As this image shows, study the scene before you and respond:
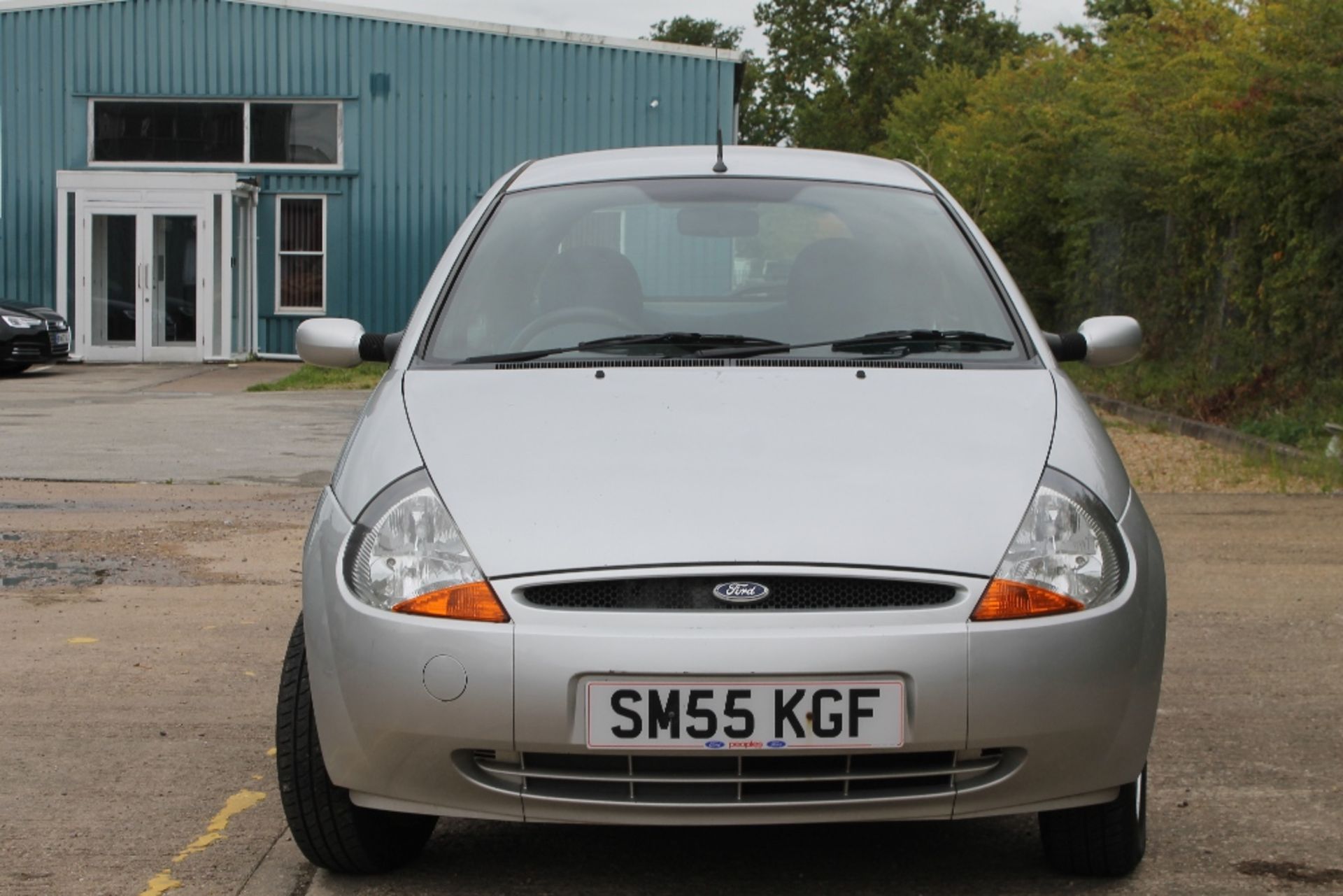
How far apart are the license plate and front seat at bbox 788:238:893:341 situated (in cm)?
123

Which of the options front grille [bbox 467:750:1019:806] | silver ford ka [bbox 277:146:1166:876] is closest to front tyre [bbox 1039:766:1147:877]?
silver ford ka [bbox 277:146:1166:876]

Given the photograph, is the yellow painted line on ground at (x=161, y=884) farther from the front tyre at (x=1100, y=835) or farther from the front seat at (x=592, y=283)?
the front tyre at (x=1100, y=835)

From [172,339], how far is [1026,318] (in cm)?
2152

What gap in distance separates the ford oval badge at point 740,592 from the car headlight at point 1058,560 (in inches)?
14.4

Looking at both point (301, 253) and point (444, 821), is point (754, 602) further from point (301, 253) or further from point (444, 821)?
point (301, 253)

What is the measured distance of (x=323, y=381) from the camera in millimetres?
19734

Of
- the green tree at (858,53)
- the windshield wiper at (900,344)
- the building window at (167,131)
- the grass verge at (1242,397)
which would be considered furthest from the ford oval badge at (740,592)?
the green tree at (858,53)

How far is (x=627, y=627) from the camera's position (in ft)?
9.80

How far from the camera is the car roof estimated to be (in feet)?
15.2

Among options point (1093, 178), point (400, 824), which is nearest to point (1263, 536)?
point (400, 824)

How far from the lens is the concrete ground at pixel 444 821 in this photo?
3.54 meters

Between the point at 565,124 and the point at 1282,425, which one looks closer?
the point at 1282,425

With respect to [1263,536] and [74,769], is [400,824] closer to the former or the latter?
[74,769]

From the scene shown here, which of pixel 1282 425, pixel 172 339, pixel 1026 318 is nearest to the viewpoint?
pixel 1026 318
